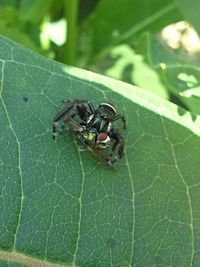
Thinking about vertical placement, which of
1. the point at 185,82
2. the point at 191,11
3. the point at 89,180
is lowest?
the point at 89,180

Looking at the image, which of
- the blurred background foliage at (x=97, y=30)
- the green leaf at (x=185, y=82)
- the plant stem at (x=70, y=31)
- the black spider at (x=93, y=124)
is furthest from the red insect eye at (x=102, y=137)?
the plant stem at (x=70, y=31)

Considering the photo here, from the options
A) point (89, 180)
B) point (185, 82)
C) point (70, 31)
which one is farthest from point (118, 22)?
point (89, 180)

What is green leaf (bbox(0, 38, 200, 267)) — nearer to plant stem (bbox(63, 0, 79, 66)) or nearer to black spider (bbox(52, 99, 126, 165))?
black spider (bbox(52, 99, 126, 165))

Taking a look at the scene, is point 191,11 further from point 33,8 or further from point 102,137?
point 33,8

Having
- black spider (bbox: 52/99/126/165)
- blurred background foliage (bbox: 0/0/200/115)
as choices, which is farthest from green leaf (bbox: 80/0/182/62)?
black spider (bbox: 52/99/126/165)

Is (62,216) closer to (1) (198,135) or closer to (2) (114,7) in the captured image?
(1) (198,135)

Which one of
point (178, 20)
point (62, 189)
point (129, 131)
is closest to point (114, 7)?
point (178, 20)

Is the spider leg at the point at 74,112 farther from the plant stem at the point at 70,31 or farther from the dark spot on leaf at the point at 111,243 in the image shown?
the plant stem at the point at 70,31
